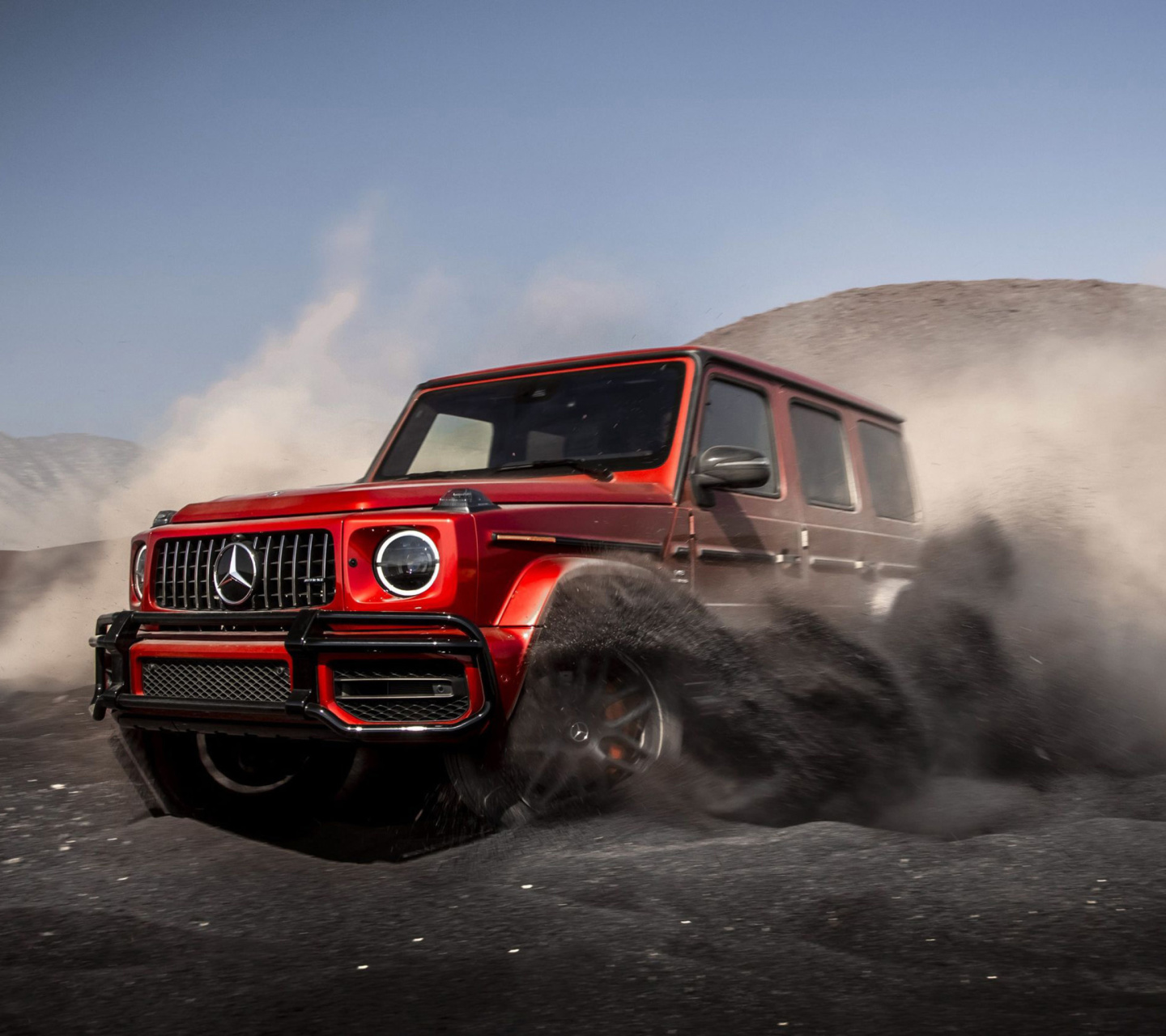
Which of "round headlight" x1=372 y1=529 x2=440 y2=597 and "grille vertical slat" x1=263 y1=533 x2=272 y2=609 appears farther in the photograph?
"grille vertical slat" x1=263 y1=533 x2=272 y2=609

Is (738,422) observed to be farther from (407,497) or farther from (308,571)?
(308,571)

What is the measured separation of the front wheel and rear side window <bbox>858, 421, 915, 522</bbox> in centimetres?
256

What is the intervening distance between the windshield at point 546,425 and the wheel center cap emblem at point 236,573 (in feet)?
4.10

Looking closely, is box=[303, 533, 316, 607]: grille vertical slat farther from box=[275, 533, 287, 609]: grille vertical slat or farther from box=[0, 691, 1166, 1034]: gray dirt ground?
box=[0, 691, 1166, 1034]: gray dirt ground

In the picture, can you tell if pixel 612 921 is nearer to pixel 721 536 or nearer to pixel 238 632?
pixel 238 632

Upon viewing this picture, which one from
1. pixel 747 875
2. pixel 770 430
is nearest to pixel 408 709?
pixel 747 875

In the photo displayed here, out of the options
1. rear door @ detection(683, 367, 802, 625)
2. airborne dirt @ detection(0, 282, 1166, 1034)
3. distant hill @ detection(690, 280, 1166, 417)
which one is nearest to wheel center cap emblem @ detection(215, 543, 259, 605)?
airborne dirt @ detection(0, 282, 1166, 1034)

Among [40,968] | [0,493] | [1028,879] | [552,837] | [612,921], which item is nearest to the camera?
[40,968]

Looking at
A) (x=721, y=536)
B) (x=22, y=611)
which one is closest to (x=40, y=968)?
(x=721, y=536)

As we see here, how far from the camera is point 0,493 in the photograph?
25.4 meters

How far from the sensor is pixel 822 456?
19.5ft

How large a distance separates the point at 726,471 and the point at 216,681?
2.06 meters

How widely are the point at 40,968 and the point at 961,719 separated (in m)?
4.04

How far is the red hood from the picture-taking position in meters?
3.88
